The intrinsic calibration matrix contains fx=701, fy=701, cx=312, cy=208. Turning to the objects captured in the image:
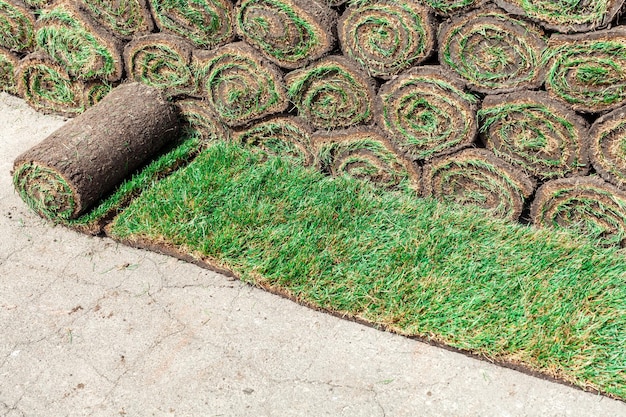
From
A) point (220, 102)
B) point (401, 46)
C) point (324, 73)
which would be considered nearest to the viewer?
point (401, 46)

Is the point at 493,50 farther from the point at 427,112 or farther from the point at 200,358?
the point at 200,358

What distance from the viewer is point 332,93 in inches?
141

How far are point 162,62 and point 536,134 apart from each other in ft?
6.80

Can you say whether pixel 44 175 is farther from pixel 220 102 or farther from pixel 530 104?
pixel 530 104

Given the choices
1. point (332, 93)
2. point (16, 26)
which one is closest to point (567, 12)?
point (332, 93)

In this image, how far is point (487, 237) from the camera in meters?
3.34

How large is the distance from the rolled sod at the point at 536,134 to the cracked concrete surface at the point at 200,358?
1.04 meters

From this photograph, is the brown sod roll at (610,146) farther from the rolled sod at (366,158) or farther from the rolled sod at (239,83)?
the rolled sod at (239,83)

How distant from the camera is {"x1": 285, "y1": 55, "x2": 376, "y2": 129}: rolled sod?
11.4 ft

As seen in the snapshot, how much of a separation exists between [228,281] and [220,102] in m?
1.15

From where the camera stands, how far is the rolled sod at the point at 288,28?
3.37 meters

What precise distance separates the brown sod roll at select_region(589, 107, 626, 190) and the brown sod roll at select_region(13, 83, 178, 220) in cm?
226

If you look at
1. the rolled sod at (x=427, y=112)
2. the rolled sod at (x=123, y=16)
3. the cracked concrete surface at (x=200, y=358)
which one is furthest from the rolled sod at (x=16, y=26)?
the rolled sod at (x=427, y=112)

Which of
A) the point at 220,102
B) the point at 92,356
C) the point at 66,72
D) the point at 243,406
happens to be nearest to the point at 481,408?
the point at 243,406
